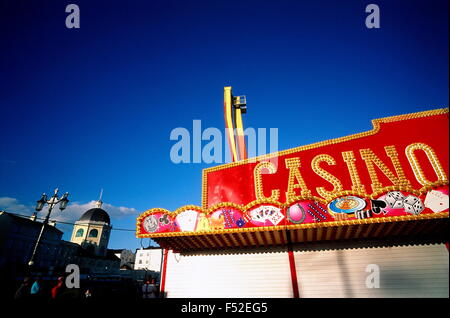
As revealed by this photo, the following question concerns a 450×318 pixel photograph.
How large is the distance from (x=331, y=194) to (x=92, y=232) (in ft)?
235

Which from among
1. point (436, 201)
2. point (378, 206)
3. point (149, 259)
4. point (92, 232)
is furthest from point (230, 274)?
point (149, 259)

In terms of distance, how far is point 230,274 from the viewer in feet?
34.2

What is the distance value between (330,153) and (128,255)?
86797 mm

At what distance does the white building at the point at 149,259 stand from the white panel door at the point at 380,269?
2290 inches

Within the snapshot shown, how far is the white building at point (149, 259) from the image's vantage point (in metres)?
65.9

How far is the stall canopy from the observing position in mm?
7855

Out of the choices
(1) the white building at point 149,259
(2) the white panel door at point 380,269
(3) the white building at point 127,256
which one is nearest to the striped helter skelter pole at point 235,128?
(2) the white panel door at point 380,269

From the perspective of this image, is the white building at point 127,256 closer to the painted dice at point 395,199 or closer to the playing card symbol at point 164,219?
the playing card symbol at point 164,219

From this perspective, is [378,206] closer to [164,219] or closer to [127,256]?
[164,219]

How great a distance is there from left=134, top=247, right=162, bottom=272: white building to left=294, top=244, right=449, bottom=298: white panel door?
5817 cm

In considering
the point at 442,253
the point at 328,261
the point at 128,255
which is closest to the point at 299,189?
the point at 328,261

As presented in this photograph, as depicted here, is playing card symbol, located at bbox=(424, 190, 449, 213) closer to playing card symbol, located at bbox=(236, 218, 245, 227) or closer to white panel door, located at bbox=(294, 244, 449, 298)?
white panel door, located at bbox=(294, 244, 449, 298)
